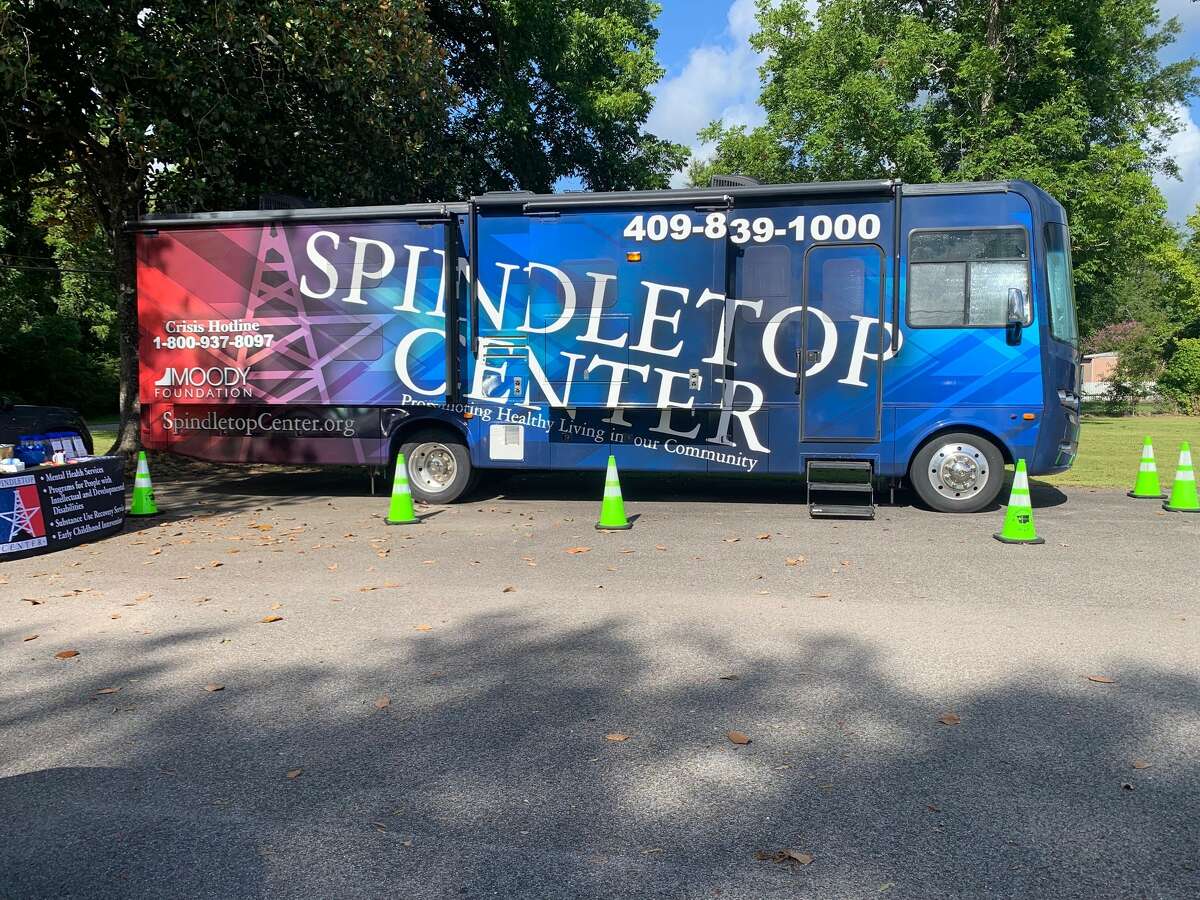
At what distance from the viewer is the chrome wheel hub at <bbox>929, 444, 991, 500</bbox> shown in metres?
9.58

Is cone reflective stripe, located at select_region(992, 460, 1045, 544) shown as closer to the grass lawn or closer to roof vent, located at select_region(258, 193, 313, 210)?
the grass lawn

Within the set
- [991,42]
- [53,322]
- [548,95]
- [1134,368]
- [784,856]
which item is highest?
[991,42]

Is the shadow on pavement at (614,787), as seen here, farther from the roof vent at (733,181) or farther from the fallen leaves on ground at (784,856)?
the roof vent at (733,181)

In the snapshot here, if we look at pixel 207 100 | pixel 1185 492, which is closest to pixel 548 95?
pixel 207 100

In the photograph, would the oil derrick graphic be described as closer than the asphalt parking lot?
No

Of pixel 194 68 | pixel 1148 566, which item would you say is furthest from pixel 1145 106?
pixel 194 68

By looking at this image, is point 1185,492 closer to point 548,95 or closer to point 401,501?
point 401,501

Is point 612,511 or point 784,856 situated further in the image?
point 612,511

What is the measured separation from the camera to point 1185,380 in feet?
120

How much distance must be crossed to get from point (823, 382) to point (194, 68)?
28.9ft

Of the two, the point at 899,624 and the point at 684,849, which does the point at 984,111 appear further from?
the point at 684,849

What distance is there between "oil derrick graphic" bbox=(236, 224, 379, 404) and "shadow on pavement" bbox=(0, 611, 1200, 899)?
6.12 metres

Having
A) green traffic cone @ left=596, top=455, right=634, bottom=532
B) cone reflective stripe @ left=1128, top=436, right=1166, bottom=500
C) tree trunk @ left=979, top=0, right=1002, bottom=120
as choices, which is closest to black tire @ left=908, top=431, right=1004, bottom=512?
cone reflective stripe @ left=1128, top=436, right=1166, bottom=500

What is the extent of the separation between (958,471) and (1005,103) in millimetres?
16386
